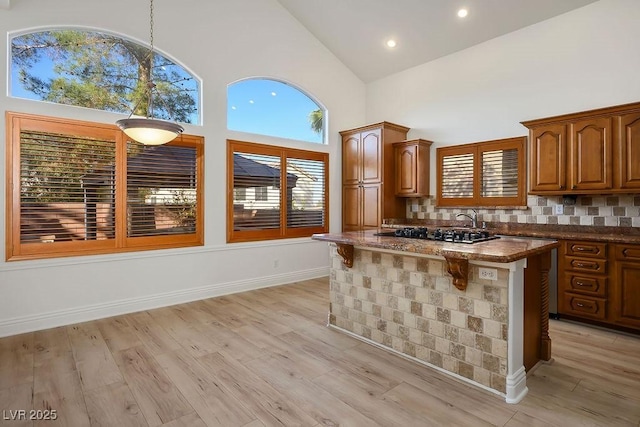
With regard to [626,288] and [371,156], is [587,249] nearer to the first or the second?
[626,288]

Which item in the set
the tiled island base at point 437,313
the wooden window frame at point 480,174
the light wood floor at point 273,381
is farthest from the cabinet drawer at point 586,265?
the tiled island base at point 437,313

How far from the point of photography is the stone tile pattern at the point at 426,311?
2.28 meters

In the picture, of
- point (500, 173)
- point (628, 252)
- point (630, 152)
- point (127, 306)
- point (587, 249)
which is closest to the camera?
point (628, 252)

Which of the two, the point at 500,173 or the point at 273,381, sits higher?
the point at 500,173

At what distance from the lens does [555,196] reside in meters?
4.24

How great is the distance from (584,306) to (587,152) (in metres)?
1.64

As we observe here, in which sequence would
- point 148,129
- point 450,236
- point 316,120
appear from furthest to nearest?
Result: point 316,120 < point 450,236 < point 148,129

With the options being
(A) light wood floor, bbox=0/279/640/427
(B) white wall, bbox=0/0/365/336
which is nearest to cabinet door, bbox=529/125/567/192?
(A) light wood floor, bbox=0/279/640/427

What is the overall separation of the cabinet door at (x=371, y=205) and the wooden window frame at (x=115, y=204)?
267 centimetres

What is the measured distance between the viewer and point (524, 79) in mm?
4555

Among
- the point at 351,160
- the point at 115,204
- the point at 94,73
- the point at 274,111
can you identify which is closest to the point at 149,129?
the point at 115,204

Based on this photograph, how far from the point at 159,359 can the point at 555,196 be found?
4.74 meters

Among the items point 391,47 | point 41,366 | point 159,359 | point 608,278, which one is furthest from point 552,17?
point 41,366

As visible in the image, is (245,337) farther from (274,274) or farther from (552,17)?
(552,17)
